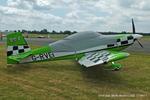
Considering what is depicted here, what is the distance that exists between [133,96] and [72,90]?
1.96 m

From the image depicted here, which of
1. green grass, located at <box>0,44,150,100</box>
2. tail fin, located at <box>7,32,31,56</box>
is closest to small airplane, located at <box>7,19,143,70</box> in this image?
tail fin, located at <box>7,32,31,56</box>

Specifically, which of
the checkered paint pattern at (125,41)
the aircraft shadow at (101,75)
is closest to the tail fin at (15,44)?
the aircraft shadow at (101,75)

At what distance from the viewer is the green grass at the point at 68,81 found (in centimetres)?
946

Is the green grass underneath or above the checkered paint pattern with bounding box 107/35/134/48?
underneath

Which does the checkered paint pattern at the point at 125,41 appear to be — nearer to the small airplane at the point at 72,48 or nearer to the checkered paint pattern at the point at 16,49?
the small airplane at the point at 72,48

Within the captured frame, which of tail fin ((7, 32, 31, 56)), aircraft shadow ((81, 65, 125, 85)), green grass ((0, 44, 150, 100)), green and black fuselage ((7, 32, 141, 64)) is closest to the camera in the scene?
green grass ((0, 44, 150, 100))

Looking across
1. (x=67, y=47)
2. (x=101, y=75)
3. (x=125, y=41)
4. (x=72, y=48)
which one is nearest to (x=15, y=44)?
(x=67, y=47)

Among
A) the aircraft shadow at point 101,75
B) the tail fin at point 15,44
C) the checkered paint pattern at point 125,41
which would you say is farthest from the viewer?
the checkered paint pattern at point 125,41

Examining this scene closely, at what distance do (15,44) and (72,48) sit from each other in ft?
8.90

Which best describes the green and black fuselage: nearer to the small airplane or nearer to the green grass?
the small airplane

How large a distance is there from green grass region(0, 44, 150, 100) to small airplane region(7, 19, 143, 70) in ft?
1.80

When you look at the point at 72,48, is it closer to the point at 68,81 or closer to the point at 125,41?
the point at 125,41

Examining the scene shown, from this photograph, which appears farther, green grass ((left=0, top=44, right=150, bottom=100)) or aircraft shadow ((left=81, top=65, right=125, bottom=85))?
aircraft shadow ((left=81, top=65, right=125, bottom=85))

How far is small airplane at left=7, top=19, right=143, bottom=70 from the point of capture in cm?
1391
